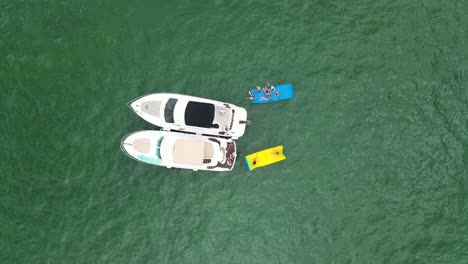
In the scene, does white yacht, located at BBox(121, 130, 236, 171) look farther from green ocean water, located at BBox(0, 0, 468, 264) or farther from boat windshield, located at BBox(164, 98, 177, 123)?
green ocean water, located at BBox(0, 0, 468, 264)

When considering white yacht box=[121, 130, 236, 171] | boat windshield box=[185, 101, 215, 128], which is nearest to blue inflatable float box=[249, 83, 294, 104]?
boat windshield box=[185, 101, 215, 128]

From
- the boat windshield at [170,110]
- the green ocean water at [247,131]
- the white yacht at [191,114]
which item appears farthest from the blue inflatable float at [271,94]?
the boat windshield at [170,110]

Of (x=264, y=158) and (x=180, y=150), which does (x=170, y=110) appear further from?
(x=264, y=158)

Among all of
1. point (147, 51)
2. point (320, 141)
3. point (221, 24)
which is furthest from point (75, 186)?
point (320, 141)

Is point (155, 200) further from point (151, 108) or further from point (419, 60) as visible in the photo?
point (419, 60)

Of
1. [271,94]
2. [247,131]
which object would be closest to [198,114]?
[247,131]
